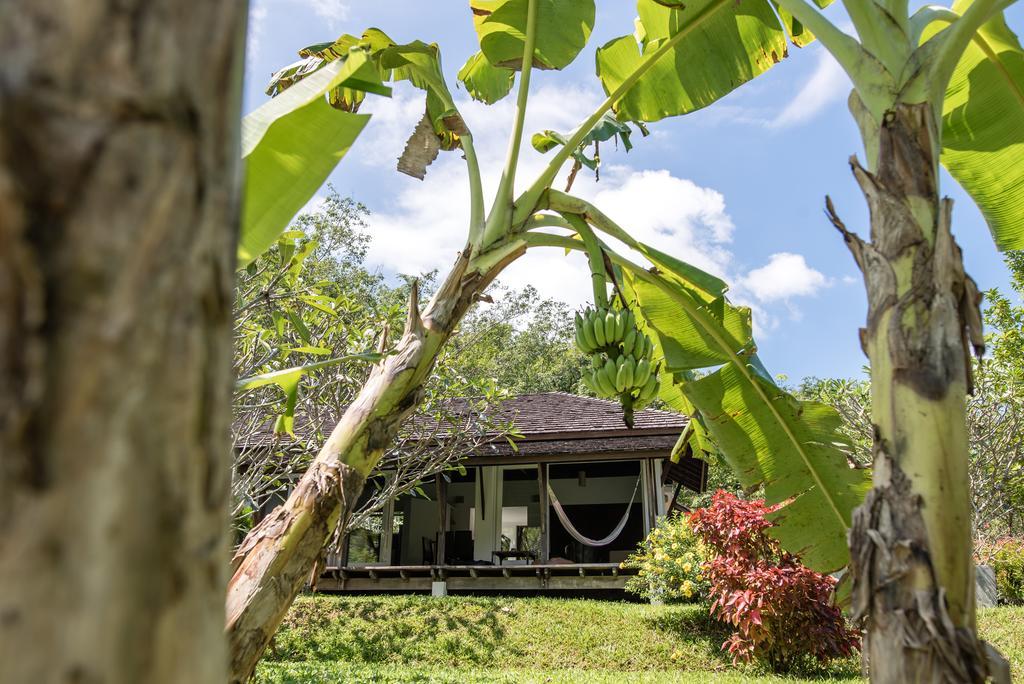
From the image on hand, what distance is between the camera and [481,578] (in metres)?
13.2

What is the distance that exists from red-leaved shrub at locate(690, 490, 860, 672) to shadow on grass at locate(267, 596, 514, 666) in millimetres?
2988

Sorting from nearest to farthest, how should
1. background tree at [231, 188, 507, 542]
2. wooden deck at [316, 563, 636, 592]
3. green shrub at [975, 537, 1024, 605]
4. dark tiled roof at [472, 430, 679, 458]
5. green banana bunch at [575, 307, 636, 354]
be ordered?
green banana bunch at [575, 307, 636, 354], background tree at [231, 188, 507, 542], green shrub at [975, 537, 1024, 605], wooden deck at [316, 563, 636, 592], dark tiled roof at [472, 430, 679, 458]

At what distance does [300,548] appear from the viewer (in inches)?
93.7

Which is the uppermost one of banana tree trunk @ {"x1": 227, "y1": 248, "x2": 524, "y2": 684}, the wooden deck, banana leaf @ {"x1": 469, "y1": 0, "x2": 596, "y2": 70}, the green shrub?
banana leaf @ {"x1": 469, "y1": 0, "x2": 596, "y2": 70}

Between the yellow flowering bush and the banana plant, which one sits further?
the yellow flowering bush

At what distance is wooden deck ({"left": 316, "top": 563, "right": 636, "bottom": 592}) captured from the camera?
1263 cm

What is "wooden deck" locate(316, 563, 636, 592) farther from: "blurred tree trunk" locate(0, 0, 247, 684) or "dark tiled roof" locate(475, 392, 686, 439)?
"blurred tree trunk" locate(0, 0, 247, 684)

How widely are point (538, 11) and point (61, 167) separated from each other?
3.41 metres

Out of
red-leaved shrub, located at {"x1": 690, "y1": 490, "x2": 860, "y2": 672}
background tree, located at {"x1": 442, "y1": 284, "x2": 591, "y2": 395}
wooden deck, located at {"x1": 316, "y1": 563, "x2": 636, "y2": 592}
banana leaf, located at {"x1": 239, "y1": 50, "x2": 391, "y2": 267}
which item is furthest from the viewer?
background tree, located at {"x1": 442, "y1": 284, "x2": 591, "y2": 395}

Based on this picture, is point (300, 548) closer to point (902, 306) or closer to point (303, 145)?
point (303, 145)

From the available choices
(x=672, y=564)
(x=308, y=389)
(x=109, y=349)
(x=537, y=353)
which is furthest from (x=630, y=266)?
(x=537, y=353)

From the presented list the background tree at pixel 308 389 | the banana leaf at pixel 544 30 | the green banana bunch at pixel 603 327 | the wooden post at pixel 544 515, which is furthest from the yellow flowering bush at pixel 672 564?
the banana leaf at pixel 544 30

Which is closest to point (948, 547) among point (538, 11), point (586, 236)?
point (586, 236)

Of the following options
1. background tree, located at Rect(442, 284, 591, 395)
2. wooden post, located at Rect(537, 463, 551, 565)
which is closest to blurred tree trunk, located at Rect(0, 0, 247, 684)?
wooden post, located at Rect(537, 463, 551, 565)
